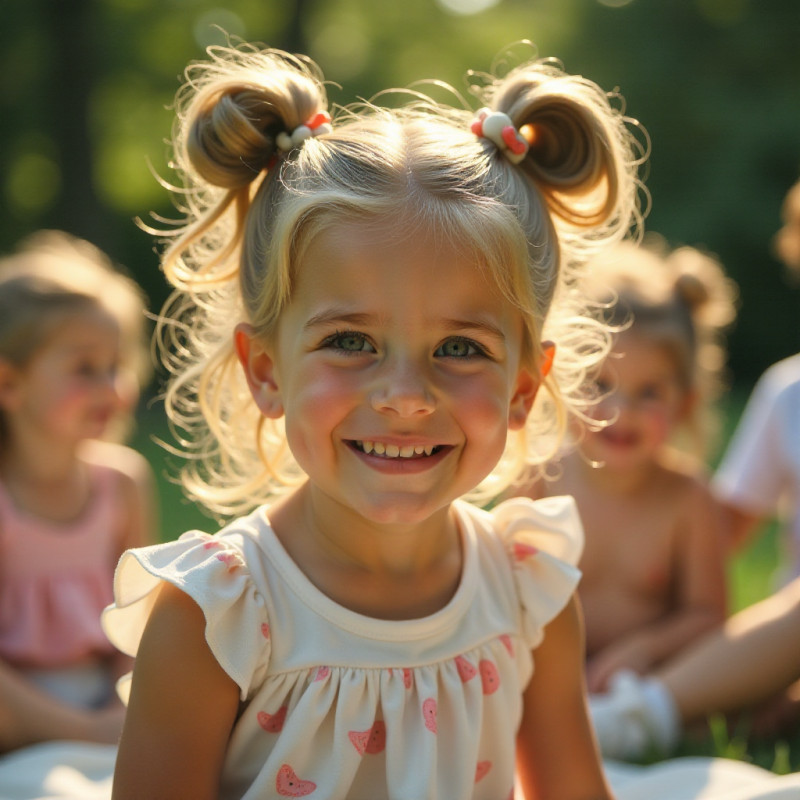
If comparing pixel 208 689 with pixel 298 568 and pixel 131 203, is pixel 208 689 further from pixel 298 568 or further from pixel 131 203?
pixel 131 203

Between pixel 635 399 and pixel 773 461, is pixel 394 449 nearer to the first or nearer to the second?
pixel 635 399

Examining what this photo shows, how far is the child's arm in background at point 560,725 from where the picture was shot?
184 centimetres

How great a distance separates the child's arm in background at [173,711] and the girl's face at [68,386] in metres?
1.59

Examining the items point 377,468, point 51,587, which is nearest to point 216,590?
point 377,468

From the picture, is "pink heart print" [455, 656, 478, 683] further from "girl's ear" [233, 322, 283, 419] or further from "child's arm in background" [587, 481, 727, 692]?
"child's arm in background" [587, 481, 727, 692]

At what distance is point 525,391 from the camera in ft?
5.99

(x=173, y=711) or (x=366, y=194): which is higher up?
(x=366, y=194)

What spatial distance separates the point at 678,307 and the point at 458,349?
→ 1812 millimetres

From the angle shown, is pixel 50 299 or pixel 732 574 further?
pixel 732 574

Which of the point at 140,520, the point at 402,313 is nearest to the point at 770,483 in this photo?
the point at 140,520

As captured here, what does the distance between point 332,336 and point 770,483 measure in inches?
86.5

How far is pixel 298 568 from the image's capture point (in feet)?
5.65

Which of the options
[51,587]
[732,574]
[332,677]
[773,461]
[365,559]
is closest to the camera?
[332,677]

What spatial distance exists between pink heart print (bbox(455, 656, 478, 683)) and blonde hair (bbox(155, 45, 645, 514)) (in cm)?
42
